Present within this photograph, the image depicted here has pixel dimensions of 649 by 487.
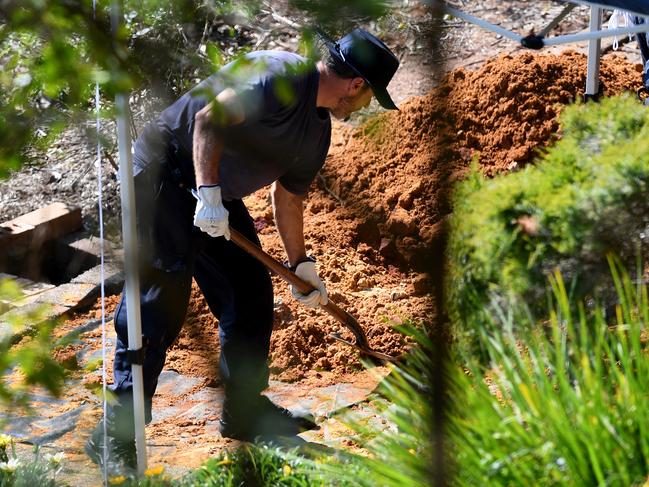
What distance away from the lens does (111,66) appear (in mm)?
1680

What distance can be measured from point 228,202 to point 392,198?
183 cm

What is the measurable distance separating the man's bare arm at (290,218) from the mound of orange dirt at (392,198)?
2.07ft

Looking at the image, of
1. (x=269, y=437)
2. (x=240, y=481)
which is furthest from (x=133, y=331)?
(x=269, y=437)

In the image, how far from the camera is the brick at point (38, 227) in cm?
558

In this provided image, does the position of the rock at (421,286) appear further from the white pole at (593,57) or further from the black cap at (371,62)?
the black cap at (371,62)

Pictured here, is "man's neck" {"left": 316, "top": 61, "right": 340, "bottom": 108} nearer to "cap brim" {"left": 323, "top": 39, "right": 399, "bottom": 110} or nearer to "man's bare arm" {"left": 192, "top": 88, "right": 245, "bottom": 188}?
"cap brim" {"left": 323, "top": 39, "right": 399, "bottom": 110}

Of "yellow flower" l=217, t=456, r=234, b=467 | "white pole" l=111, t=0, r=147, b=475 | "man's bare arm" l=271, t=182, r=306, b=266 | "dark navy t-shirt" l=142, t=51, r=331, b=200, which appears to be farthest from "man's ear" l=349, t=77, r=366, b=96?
"yellow flower" l=217, t=456, r=234, b=467

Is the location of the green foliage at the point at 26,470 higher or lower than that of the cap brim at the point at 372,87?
lower

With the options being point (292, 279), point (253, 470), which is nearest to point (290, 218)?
point (292, 279)

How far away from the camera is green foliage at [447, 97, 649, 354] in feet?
12.2

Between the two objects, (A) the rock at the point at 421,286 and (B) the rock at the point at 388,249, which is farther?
(B) the rock at the point at 388,249

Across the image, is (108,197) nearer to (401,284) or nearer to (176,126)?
(401,284)

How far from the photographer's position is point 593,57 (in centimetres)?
550

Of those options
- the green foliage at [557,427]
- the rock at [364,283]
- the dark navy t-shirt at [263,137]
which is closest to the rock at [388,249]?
the rock at [364,283]
